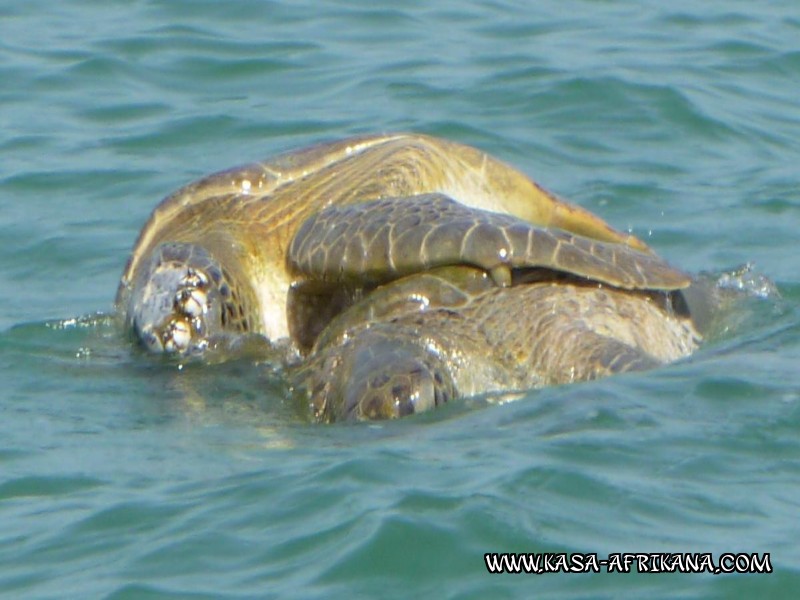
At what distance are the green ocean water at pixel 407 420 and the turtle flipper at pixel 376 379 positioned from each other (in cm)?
10

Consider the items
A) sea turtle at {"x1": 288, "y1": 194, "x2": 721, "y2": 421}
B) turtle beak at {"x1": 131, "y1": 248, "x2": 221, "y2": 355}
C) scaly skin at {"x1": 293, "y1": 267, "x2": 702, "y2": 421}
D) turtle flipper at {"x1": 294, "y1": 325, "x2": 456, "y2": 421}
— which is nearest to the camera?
turtle flipper at {"x1": 294, "y1": 325, "x2": 456, "y2": 421}

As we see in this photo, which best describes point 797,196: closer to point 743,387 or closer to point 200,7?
point 743,387

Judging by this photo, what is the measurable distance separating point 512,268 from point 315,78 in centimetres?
580

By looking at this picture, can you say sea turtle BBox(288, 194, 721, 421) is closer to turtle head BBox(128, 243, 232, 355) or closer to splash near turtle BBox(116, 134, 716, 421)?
splash near turtle BBox(116, 134, 716, 421)

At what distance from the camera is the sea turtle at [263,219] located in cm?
771

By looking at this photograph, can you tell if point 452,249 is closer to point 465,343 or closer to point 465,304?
point 465,304

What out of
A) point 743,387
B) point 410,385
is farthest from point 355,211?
point 743,387

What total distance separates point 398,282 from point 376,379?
940 millimetres

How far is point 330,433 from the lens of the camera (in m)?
6.01

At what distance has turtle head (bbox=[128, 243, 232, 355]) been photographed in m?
7.66

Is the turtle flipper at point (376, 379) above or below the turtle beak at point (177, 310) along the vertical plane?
below

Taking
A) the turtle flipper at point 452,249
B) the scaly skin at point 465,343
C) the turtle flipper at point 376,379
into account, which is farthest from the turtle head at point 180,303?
the turtle flipper at point 376,379

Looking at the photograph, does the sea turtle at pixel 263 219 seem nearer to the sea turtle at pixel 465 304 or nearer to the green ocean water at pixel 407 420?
the green ocean water at pixel 407 420

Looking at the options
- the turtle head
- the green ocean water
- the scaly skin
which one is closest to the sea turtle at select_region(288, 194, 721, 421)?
the scaly skin
